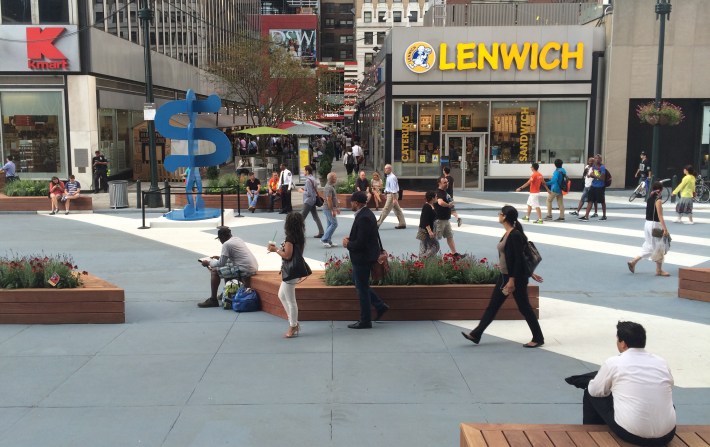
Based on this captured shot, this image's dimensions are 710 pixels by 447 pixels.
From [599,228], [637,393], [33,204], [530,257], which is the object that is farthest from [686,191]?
[33,204]

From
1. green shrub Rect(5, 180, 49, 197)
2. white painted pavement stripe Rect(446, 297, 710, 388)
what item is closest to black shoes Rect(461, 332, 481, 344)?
white painted pavement stripe Rect(446, 297, 710, 388)

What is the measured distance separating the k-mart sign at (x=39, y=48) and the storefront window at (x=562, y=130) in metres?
18.4

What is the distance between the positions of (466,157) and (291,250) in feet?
66.5

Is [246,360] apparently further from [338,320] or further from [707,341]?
[707,341]

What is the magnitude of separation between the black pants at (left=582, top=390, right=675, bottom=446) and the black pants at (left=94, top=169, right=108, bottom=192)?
2549cm

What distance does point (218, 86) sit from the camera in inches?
1896

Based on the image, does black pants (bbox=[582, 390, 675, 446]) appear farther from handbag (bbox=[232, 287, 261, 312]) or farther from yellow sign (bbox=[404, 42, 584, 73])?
yellow sign (bbox=[404, 42, 584, 73])

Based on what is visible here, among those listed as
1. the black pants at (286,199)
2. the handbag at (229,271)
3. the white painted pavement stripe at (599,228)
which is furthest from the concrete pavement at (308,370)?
the black pants at (286,199)

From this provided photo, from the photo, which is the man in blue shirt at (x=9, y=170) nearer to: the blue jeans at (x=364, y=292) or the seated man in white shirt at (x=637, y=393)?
the blue jeans at (x=364, y=292)

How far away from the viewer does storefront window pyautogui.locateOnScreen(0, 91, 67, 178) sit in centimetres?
2742

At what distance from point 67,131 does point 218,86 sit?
21.6 meters

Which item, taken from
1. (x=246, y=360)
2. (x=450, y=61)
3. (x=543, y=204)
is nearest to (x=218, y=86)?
(x=450, y=61)

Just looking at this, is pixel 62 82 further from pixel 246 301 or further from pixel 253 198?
pixel 246 301

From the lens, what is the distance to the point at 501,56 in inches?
1055
